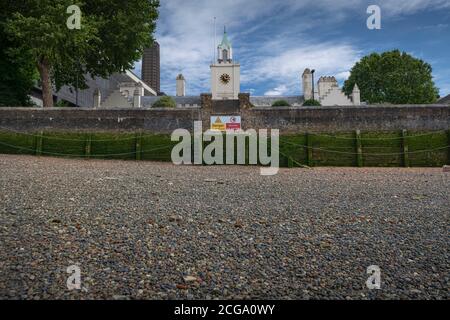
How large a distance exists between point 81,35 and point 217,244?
2086cm

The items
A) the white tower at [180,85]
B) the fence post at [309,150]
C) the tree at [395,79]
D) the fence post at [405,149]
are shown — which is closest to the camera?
the fence post at [405,149]

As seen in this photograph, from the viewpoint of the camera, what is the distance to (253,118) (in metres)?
21.5

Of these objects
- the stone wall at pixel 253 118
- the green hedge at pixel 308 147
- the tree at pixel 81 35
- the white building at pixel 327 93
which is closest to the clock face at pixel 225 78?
the white building at pixel 327 93

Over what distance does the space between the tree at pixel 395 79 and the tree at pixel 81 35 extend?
36627 mm

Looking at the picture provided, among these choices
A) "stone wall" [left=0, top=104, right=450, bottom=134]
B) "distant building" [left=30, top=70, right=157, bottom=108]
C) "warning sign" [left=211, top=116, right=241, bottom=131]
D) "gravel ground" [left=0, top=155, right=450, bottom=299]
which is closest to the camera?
"gravel ground" [left=0, top=155, right=450, bottom=299]

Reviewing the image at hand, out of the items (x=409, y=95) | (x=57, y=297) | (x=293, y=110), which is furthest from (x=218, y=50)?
(x=57, y=297)

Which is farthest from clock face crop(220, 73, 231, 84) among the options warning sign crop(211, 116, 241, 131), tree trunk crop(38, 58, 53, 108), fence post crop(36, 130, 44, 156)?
fence post crop(36, 130, 44, 156)

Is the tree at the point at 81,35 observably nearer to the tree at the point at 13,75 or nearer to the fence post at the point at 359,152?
the tree at the point at 13,75

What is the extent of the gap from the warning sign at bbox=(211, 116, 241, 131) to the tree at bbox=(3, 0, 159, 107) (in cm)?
981

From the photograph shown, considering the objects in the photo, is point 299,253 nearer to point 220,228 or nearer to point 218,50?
point 220,228

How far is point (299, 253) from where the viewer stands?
429 centimetres

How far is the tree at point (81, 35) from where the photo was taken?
65.5 feet

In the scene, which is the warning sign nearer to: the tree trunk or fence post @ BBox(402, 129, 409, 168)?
fence post @ BBox(402, 129, 409, 168)

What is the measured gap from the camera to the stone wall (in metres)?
20.5
